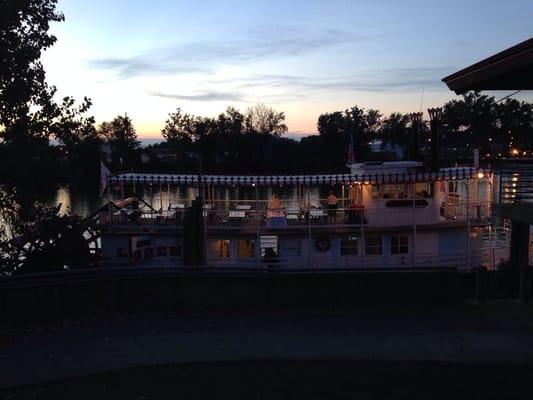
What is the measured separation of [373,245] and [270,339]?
13345mm

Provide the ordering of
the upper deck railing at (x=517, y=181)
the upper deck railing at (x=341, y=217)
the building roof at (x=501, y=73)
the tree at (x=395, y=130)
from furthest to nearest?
the tree at (x=395, y=130) < the upper deck railing at (x=341, y=217) < the upper deck railing at (x=517, y=181) < the building roof at (x=501, y=73)

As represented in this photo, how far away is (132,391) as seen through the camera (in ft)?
24.1

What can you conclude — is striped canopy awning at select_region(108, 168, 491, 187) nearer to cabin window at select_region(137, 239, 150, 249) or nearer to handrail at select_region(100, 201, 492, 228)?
handrail at select_region(100, 201, 492, 228)

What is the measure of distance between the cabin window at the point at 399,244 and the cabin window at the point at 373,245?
0.51m

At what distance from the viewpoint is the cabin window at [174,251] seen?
891 inches

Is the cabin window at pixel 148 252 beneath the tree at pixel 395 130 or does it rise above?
beneath

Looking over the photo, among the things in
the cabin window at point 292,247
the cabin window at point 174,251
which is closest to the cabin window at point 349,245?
the cabin window at point 292,247

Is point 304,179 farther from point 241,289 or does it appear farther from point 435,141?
point 241,289

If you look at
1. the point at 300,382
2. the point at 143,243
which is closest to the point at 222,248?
the point at 143,243

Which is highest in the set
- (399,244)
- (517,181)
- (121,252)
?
(517,181)

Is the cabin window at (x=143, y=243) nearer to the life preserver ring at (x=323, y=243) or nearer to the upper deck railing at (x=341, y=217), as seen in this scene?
the upper deck railing at (x=341, y=217)

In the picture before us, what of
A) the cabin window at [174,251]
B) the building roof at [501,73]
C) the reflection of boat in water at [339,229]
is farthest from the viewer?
the cabin window at [174,251]

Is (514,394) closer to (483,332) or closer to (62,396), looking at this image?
(483,332)

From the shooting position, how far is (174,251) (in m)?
22.7
